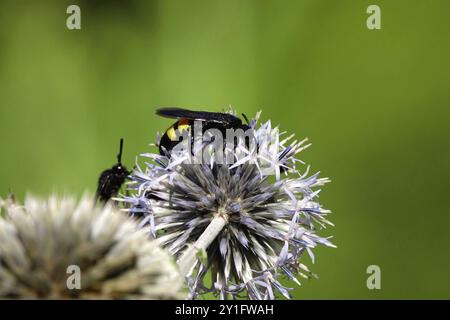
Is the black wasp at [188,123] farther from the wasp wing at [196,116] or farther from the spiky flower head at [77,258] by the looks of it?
the spiky flower head at [77,258]

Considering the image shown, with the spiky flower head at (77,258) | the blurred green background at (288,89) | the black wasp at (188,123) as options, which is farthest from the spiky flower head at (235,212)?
the blurred green background at (288,89)

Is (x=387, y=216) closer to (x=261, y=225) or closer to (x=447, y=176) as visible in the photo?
(x=447, y=176)

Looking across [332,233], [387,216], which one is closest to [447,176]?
[387,216]

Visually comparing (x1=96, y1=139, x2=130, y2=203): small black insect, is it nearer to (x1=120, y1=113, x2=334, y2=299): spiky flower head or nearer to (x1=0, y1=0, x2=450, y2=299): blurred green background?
(x1=120, y1=113, x2=334, y2=299): spiky flower head

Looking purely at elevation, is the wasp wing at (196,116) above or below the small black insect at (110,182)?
above

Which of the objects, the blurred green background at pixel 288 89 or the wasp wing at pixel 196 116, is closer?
the wasp wing at pixel 196 116

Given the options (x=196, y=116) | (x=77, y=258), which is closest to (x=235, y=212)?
(x=196, y=116)

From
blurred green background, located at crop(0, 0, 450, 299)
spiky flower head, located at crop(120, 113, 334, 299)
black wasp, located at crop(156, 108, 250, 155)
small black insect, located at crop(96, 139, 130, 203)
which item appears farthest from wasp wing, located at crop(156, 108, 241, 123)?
blurred green background, located at crop(0, 0, 450, 299)

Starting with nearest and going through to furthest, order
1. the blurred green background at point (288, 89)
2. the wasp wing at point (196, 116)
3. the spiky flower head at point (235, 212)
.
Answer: the spiky flower head at point (235, 212) < the wasp wing at point (196, 116) < the blurred green background at point (288, 89)
